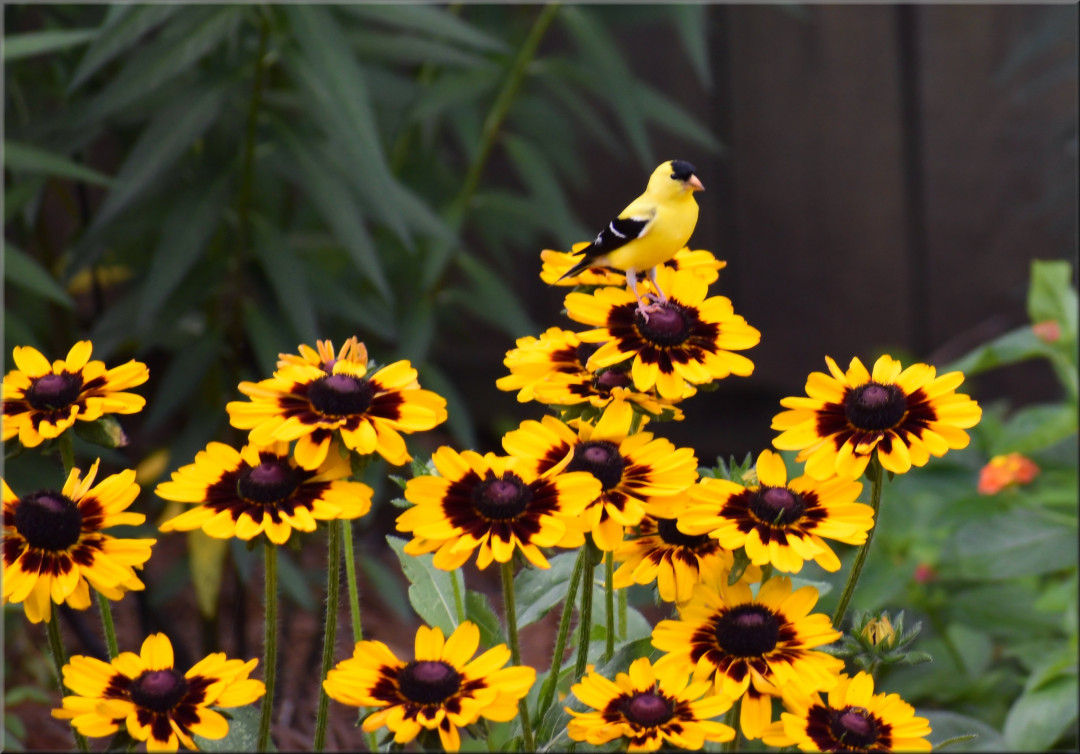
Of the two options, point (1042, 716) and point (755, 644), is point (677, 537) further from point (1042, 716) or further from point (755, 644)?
point (1042, 716)

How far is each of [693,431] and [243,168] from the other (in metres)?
1.38

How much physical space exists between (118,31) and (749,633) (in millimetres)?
864

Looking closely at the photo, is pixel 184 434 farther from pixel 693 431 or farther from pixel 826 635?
pixel 693 431

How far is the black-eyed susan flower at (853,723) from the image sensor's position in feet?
1.50

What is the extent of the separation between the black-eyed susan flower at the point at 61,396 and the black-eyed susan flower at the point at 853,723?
31 cm

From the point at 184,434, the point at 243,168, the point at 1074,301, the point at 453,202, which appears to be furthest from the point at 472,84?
the point at 1074,301

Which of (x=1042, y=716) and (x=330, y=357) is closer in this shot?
(x=330, y=357)

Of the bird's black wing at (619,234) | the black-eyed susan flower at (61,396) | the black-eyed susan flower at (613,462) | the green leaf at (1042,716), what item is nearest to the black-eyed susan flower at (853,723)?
the black-eyed susan flower at (613,462)

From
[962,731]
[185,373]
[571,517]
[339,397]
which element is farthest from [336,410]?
[185,373]

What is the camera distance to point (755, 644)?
474 millimetres

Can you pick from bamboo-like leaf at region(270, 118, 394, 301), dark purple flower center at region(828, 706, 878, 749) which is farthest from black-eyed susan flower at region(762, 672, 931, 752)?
bamboo-like leaf at region(270, 118, 394, 301)

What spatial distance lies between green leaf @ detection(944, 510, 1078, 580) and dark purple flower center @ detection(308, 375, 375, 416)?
0.71m

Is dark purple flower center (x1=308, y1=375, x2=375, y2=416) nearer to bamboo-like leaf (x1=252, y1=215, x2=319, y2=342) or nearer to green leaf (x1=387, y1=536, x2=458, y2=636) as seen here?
green leaf (x1=387, y1=536, x2=458, y2=636)

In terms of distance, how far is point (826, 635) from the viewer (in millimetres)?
471
